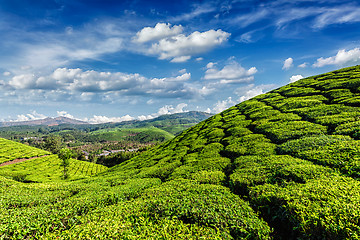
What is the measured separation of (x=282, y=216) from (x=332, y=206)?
2.67 m

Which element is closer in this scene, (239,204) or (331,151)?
(239,204)

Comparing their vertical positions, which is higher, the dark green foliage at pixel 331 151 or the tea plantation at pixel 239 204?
the dark green foliage at pixel 331 151

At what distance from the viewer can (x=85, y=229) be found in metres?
9.02

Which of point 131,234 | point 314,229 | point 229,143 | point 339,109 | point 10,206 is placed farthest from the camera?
point 229,143

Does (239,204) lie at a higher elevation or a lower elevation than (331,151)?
lower

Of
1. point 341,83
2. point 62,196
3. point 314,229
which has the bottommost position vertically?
point 62,196

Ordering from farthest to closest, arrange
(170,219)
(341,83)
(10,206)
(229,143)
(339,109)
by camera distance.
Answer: (341,83) < (229,143) < (339,109) < (10,206) < (170,219)

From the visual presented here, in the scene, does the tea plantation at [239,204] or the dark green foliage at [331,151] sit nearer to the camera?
the tea plantation at [239,204]

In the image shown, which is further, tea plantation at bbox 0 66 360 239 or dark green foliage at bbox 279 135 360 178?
dark green foliage at bbox 279 135 360 178

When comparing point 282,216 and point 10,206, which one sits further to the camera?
point 10,206

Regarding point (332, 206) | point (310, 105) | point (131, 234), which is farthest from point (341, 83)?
point (131, 234)

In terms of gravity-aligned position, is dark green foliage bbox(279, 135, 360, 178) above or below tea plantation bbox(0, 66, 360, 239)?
above

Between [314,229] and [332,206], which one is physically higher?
Answer: [332,206]

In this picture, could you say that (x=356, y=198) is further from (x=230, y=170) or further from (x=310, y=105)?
(x=310, y=105)
